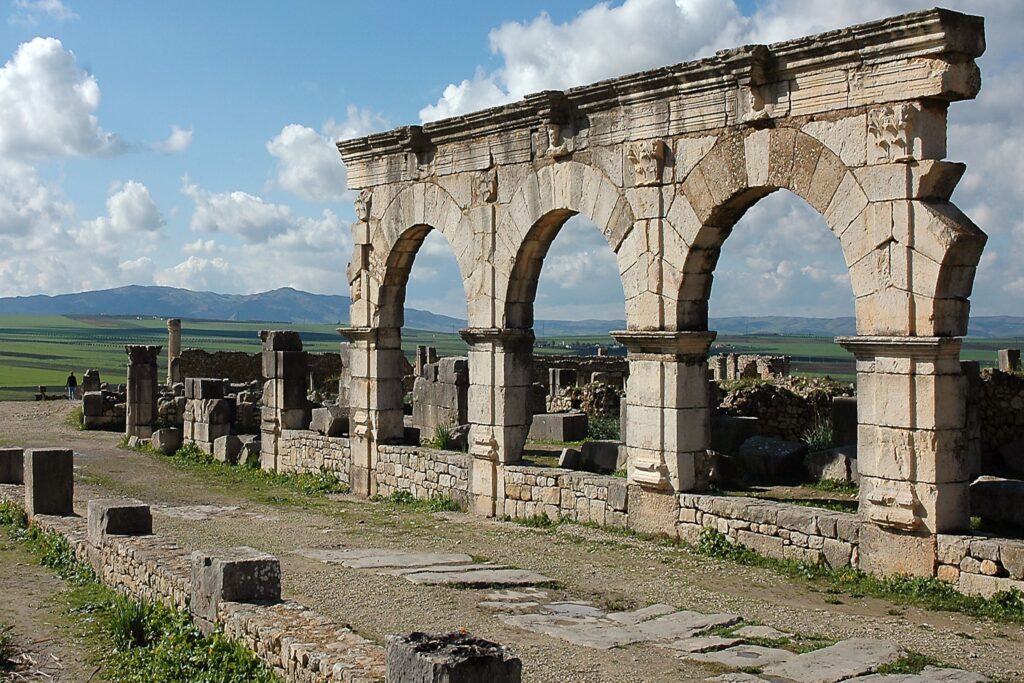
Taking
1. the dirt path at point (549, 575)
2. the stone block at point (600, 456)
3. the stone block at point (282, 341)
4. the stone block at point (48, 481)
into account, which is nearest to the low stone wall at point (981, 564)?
the dirt path at point (549, 575)

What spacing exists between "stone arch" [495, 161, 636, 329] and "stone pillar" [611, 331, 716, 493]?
2.69 ft

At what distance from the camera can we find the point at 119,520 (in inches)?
445

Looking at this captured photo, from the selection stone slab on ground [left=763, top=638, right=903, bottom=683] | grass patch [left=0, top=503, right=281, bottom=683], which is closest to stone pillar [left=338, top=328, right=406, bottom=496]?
grass patch [left=0, top=503, right=281, bottom=683]

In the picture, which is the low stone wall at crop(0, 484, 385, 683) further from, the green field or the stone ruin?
the green field

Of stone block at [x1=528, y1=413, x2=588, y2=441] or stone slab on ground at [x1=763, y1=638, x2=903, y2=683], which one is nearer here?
stone slab on ground at [x1=763, y1=638, x2=903, y2=683]

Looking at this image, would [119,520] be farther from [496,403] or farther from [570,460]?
[570,460]

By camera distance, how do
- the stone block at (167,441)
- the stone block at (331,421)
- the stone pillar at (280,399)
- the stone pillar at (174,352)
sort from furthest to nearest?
the stone pillar at (174,352)
the stone block at (167,441)
the stone pillar at (280,399)
the stone block at (331,421)

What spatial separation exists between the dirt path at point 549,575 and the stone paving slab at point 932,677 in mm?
353

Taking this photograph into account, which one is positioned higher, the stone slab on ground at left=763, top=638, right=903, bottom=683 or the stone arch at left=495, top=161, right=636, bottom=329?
the stone arch at left=495, top=161, right=636, bottom=329

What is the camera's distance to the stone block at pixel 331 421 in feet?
65.3

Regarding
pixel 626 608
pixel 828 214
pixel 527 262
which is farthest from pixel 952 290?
pixel 527 262

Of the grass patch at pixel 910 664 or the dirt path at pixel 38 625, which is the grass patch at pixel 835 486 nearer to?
the grass patch at pixel 910 664

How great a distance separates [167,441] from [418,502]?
9.04 m

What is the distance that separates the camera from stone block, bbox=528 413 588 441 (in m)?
20.9
